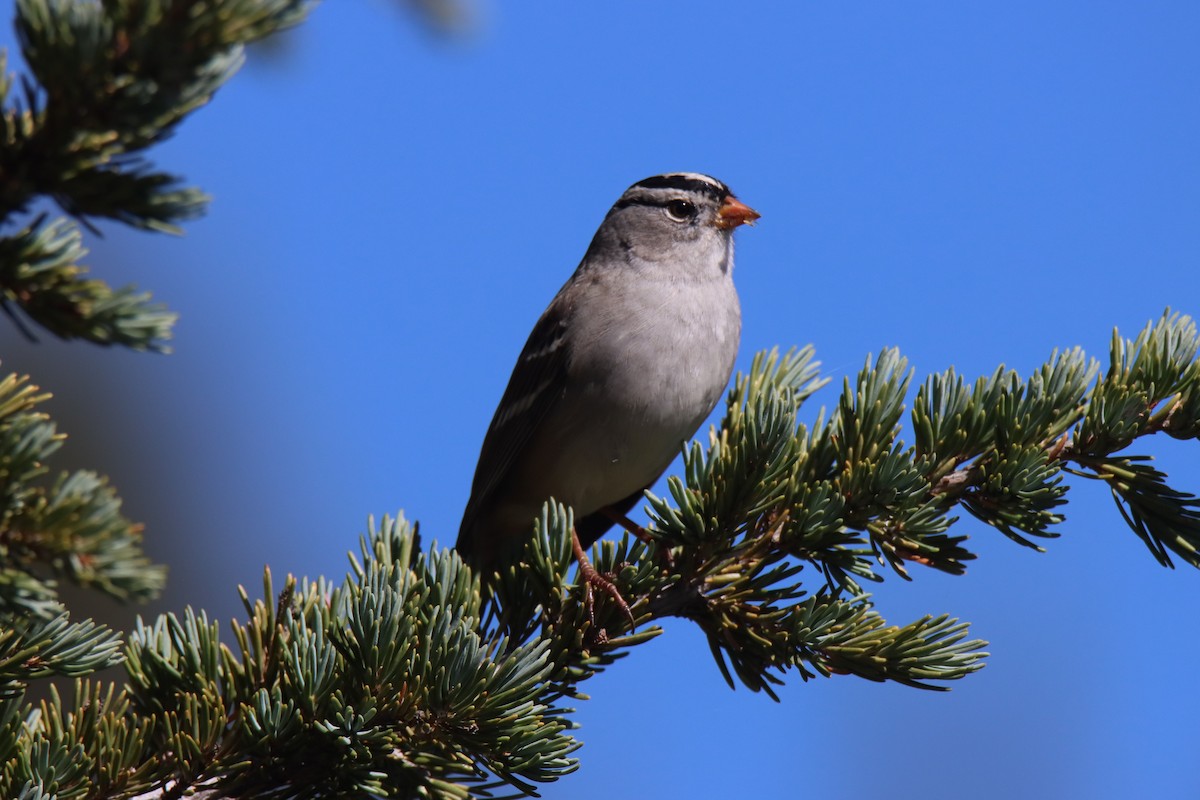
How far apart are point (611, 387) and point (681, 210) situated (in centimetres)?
117

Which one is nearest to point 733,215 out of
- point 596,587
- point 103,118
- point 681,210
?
point 681,210

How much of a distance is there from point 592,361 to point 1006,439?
1.64 m

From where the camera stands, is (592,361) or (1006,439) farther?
(592,361)

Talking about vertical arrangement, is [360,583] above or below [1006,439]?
below

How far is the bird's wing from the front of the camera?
362cm

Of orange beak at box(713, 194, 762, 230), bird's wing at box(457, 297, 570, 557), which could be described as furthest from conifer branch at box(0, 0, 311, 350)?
orange beak at box(713, 194, 762, 230)

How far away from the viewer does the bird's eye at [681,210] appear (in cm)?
426

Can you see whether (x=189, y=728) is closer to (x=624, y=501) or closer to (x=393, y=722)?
(x=393, y=722)

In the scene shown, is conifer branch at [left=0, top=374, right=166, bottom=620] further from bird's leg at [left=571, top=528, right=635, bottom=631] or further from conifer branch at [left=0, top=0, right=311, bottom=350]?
bird's leg at [left=571, top=528, right=635, bottom=631]

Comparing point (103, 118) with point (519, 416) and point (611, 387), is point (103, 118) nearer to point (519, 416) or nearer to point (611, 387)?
point (611, 387)

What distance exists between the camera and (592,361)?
3.48 m

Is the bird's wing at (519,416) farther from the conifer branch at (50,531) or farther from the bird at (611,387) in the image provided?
the conifer branch at (50,531)

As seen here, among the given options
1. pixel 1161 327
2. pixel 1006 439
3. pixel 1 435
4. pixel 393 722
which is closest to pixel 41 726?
pixel 393 722

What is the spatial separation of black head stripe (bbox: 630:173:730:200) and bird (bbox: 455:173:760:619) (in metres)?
0.12
